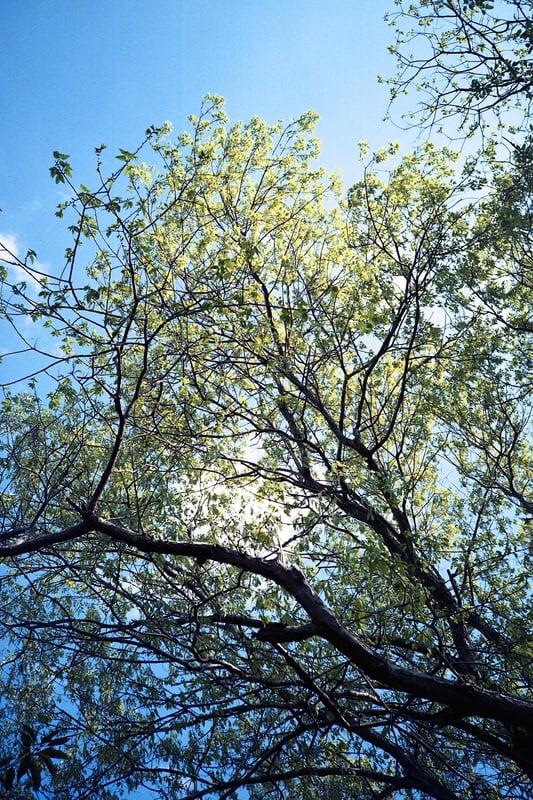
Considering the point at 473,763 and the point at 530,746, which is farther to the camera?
the point at 473,763

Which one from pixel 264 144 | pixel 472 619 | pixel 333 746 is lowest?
pixel 333 746

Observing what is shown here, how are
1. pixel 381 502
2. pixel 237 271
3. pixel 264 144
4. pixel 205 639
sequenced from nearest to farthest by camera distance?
1. pixel 205 639
2. pixel 237 271
3. pixel 381 502
4. pixel 264 144

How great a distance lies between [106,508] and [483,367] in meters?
6.75

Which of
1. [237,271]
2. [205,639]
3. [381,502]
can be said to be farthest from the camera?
[381,502]

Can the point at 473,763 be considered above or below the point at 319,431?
below

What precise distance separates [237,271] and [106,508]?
3917mm

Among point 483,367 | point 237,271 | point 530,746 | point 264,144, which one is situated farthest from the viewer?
point 264,144

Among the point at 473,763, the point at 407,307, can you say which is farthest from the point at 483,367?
the point at 473,763

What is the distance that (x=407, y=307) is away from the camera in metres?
8.67

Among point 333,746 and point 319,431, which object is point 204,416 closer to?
point 319,431

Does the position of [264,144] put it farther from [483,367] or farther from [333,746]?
[333,746]

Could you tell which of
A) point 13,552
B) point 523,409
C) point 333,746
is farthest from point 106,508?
point 523,409

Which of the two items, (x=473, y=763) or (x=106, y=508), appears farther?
(x=473, y=763)

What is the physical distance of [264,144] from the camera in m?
10.9
